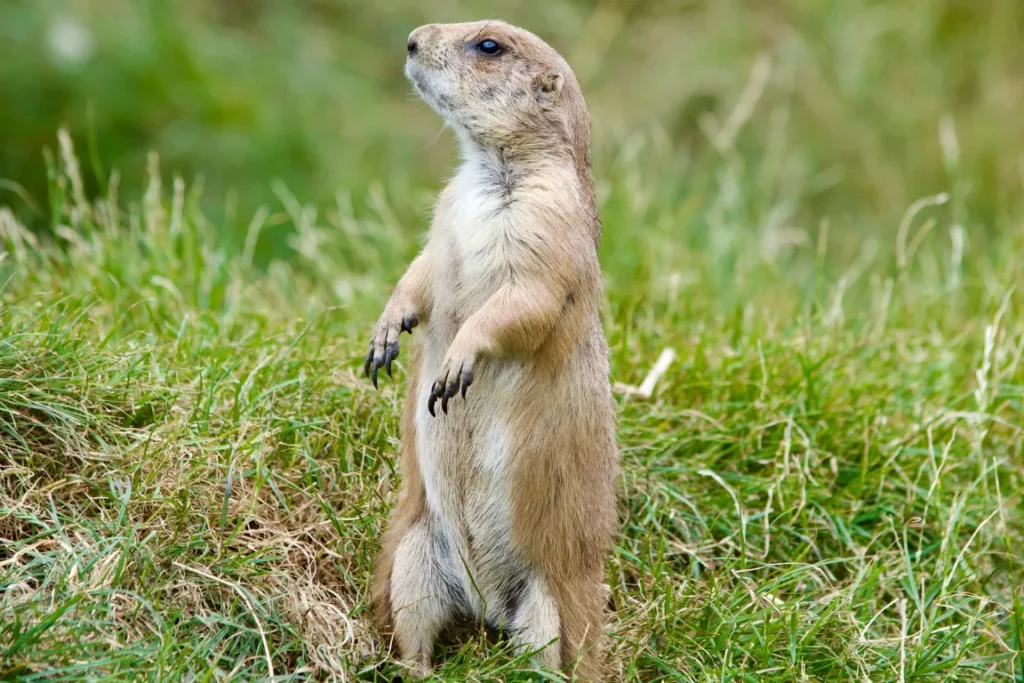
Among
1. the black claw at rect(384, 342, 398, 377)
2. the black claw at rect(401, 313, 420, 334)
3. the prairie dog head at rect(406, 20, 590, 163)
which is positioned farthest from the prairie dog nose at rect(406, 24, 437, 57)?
the black claw at rect(384, 342, 398, 377)

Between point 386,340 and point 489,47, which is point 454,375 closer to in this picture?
point 386,340

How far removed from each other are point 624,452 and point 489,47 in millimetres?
1675

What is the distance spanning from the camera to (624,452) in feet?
16.6

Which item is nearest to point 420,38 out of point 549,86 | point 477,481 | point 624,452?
point 549,86

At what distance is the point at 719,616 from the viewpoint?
4383 millimetres

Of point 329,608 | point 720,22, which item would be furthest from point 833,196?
point 329,608

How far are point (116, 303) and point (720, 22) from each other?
6.32 metres

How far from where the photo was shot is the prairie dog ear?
14.0 feet

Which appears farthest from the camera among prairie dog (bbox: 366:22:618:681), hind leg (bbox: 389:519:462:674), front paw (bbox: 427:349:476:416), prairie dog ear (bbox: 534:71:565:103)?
prairie dog ear (bbox: 534:71:565:103)

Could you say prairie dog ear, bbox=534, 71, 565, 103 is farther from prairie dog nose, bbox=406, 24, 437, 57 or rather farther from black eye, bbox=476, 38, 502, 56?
prairie dog nose, bbox=406, 24, 437, 57

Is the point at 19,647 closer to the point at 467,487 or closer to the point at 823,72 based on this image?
the point at 467,487

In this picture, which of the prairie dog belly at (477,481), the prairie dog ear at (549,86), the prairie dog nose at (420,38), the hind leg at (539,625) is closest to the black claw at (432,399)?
the prairie dog belly at (477,481)

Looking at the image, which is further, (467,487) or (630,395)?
(630,395)

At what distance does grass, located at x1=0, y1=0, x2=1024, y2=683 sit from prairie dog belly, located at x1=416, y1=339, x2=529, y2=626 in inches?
8.2
